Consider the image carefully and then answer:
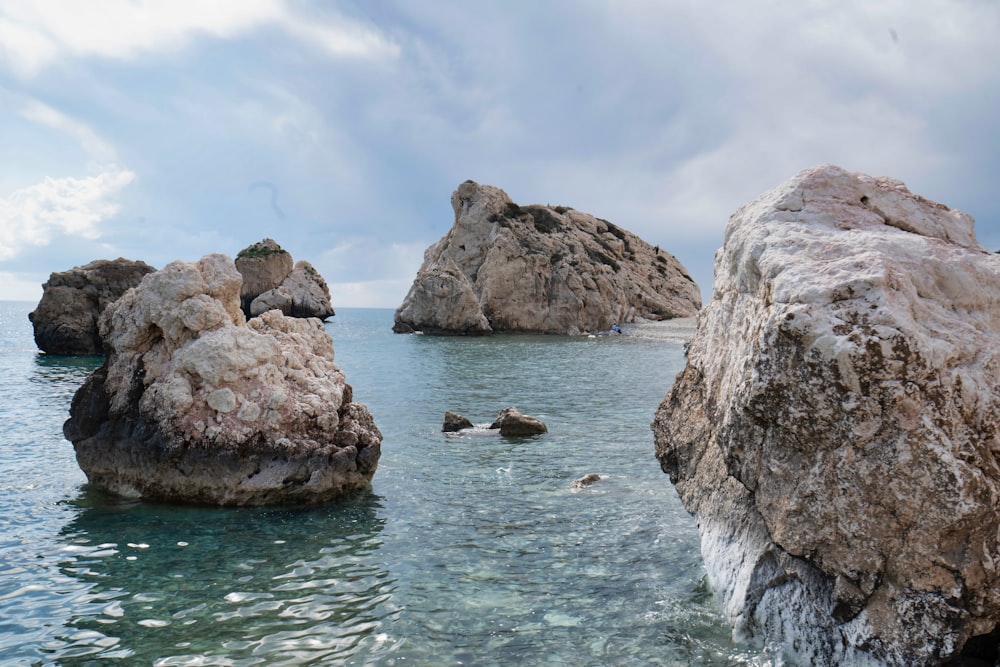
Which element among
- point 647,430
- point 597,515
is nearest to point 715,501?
point 597,515

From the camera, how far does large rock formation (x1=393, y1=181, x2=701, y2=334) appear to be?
72.2 m

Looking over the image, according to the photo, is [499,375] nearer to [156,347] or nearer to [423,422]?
[423,422]

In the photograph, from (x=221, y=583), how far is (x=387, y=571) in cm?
199

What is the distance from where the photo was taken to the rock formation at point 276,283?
83812 mm

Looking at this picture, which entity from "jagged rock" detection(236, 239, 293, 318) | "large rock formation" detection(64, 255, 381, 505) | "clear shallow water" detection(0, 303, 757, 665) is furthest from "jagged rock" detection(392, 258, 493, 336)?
"large rock formation" detection(64, 255, 381, 505)

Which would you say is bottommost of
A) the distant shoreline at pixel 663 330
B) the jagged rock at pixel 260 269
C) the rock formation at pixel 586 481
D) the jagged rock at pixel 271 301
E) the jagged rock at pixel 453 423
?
the rock formation at pixel 586 481

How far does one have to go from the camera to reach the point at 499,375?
1339 inches

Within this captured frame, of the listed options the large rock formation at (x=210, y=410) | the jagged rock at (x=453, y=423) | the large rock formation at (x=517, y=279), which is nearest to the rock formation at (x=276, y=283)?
the large rock formation at (x=517, y=279)

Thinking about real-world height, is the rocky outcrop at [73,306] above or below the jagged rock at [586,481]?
above

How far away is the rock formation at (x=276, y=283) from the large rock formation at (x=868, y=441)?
81.6 meters

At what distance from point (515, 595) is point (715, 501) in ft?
8.33

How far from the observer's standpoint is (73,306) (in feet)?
143

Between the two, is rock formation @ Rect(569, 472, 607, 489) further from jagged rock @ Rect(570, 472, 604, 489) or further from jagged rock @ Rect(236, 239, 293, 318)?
jagged rock @ Rect(236, 239, 293, 318)

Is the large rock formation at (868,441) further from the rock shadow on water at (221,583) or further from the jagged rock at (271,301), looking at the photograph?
the jagged rock at (271,301)
